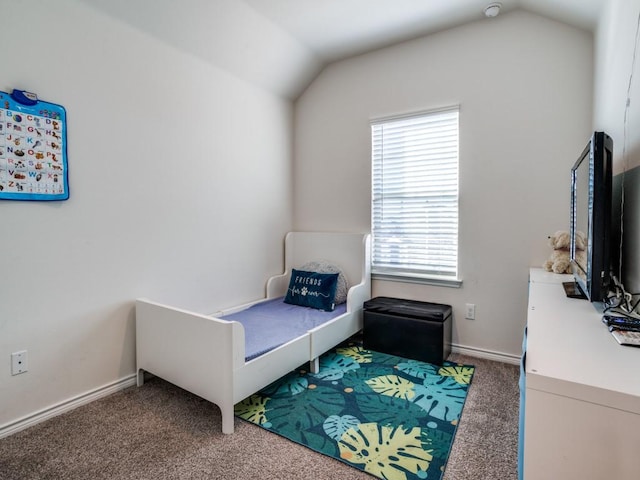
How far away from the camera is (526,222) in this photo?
2570mm

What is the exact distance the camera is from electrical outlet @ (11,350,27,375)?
180 cm

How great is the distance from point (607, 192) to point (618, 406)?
2.83 ft

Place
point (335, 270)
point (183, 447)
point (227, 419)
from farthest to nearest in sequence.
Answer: point (335, 270)
point (227, 419)
point (183, 447)

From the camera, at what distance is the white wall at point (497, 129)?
2.45 m

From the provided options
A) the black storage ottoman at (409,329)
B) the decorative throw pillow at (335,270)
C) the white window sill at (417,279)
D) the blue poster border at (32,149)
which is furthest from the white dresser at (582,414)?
the blue poster border at (32,149)

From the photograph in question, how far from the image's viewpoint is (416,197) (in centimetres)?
303

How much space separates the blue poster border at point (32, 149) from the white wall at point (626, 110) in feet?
9.04

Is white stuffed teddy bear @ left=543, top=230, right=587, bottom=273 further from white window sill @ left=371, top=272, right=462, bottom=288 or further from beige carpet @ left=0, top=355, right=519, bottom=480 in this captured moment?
beige carpet @ left=0, top=355, right=519, bottom=480

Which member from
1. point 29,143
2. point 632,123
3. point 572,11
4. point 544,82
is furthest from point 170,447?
point 572,11

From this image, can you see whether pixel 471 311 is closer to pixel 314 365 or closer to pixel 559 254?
pixel 559 254

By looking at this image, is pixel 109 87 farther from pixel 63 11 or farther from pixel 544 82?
pixel 544 82

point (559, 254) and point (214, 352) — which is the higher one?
point (559, 254)

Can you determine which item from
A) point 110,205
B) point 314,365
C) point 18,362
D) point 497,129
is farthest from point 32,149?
point 497,129

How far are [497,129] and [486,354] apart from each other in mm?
1755
